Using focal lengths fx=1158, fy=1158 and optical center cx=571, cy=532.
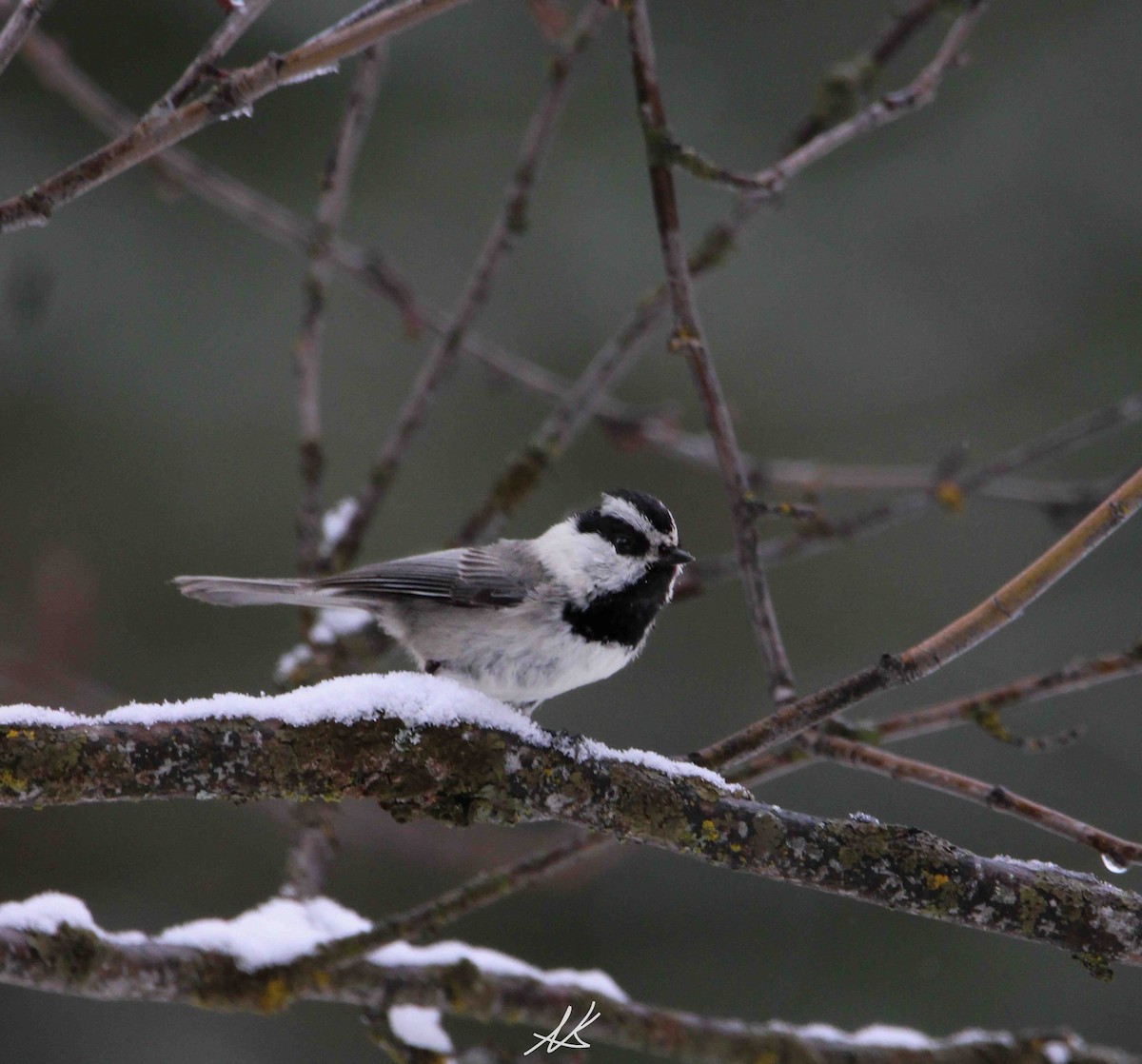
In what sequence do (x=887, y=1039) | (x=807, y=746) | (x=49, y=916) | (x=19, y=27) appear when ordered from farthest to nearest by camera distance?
(x=887, y=1039)
(x=807, y=746)
(x=49, y=916)
(x=19, y=27)

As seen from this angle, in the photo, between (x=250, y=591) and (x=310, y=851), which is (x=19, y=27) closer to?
(x=250, y=591)

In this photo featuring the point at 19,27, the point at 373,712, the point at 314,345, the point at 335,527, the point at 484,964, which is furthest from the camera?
the point at 335,527

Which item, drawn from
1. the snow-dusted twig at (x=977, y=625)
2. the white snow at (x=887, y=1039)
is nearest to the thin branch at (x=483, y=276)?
the snow-dusted twig at (x=977, y=625)

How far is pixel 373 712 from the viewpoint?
234cm

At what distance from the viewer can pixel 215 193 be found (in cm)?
401

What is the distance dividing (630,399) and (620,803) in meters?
5.18

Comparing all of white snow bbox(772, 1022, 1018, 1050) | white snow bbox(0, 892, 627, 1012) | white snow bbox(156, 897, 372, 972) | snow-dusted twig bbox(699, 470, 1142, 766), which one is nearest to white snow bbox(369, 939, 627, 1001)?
white snow bbox(0, 892, 627, 1012)

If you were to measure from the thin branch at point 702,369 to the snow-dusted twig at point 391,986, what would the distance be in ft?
2.95

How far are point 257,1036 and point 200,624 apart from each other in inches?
87.2

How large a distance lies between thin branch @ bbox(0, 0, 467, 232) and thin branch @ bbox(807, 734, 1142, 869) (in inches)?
71.9

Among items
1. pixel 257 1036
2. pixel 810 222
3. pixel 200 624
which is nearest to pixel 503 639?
pixel 200 624

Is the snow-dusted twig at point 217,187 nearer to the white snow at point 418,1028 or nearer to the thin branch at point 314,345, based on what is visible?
the thin branch at point 314,345

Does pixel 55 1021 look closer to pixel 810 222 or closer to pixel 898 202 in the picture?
pixel 810 222

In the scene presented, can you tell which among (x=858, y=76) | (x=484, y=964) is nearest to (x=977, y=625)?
(x=484, y=964)
